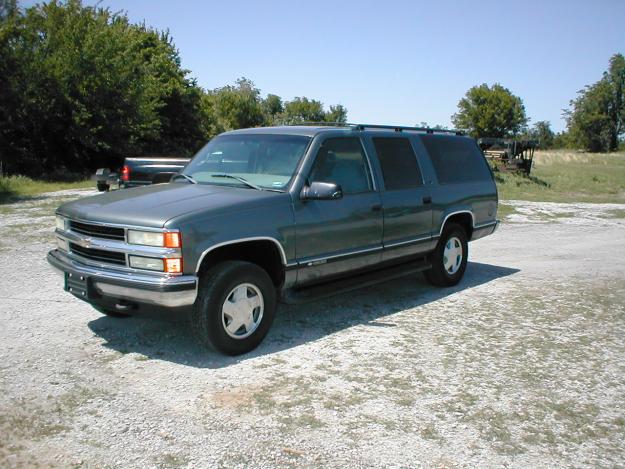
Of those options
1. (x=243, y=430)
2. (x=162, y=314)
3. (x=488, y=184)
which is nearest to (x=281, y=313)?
(x=162, y=314)

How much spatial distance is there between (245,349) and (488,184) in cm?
455

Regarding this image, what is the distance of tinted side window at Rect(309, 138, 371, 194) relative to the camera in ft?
18.8

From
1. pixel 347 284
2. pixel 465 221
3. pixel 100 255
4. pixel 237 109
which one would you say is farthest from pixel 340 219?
pixel 237 109

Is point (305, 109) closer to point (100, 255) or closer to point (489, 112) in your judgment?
point (489, 112)

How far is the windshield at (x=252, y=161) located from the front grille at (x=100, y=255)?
127 centimetres

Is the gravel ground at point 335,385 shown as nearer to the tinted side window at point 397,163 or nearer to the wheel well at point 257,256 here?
the wheel well at point 257,256

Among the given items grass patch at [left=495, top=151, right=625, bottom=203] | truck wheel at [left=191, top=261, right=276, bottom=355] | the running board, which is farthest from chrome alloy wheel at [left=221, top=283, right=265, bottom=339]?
grass patch at [left=495, top=151, right=625, bottom=203]

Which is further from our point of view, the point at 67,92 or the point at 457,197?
the point at 67,92

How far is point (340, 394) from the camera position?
431 centimetres

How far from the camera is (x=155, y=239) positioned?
4.52m

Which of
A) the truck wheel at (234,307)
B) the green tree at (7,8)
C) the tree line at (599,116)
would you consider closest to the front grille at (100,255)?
the truck wheel at (234,307)

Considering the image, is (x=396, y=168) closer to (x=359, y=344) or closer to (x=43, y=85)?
(x=359, y=344)

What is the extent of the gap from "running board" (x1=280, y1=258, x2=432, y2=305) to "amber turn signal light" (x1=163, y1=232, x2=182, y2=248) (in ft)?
4.18

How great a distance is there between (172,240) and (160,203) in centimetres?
54
